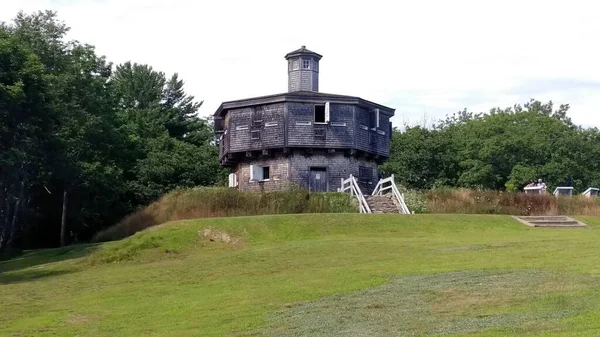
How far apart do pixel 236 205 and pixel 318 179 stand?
9.79 m

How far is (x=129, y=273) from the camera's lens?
27047 millimetres

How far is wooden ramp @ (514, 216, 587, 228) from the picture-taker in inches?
1407

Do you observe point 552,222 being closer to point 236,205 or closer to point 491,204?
point 491,204

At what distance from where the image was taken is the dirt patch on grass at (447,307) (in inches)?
576

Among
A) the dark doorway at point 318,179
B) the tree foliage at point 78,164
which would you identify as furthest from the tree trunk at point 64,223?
the dark doorway at point 318,179

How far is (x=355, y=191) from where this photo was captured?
43.1 m

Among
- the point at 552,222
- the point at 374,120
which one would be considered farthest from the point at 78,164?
the point at 552,222

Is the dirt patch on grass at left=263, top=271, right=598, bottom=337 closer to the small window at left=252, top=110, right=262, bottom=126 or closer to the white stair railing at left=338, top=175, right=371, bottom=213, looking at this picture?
the white stair railing at left=338, top=175, right=371, bottom=213

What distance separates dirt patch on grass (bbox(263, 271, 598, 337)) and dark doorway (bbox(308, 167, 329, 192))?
2803cm

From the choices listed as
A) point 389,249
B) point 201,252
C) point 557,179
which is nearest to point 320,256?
point 389,249

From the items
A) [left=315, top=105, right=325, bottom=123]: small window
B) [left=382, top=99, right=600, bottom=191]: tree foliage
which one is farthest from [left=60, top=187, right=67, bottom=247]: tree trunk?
[left=382, top=99, right=600, bottom=191]: tree foliage

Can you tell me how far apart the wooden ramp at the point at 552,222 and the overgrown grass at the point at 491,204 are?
11.0 ft

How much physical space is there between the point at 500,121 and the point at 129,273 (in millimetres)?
59240

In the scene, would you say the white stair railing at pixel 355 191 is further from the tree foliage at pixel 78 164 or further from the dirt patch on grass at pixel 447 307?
the dirt patch on grass at pixel 447 307
